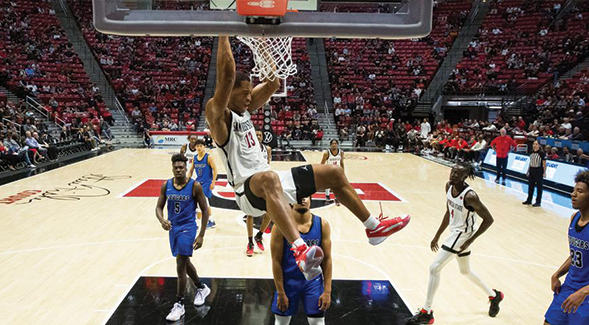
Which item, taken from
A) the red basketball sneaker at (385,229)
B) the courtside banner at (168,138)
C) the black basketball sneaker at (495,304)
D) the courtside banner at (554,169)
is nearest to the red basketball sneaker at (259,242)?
the black basketball sneaker at (495,304)

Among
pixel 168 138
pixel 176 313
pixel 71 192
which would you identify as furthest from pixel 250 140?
pixel 168 138

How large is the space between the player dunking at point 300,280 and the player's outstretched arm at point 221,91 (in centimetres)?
100

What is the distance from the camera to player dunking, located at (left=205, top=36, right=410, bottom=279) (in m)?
3.08

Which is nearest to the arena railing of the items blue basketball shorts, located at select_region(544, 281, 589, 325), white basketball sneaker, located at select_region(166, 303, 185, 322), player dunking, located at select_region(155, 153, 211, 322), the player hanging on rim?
the player hanging on rim

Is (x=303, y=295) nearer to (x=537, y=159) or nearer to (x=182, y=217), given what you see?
(x=182, y=217)

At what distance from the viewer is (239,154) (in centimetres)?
337

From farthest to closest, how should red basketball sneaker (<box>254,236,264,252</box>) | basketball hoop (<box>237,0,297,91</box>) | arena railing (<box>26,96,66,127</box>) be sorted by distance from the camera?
arena railing (<box>26,96,66,127</box>) < red basketball sneaker (<box>254,236,264,252</box>) < basketball hoop (<box>237,0,297,91</box>)

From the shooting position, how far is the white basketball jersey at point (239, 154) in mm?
3344

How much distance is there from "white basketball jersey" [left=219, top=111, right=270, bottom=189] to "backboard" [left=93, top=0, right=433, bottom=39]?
1145 millimetres

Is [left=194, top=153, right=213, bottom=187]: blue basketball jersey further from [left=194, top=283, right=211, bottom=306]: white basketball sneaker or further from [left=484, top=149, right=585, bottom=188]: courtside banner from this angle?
[left=484, top=149, right=585, bottom=188]: courtside banner

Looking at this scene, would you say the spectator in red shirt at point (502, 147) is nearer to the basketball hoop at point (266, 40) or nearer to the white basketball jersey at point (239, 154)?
the basketball hoop at point (266, 40)

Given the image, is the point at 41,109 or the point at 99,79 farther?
the point at 99,79

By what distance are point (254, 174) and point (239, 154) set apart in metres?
0.19

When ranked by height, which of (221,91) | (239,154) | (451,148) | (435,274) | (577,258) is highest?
(221,91)
